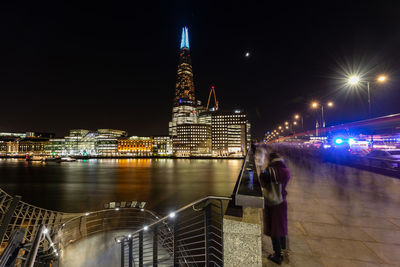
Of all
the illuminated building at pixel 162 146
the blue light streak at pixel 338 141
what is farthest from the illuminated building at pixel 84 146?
the blue light streak at pixel 338 141

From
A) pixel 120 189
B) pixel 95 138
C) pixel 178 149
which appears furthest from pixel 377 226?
pixel 95 138

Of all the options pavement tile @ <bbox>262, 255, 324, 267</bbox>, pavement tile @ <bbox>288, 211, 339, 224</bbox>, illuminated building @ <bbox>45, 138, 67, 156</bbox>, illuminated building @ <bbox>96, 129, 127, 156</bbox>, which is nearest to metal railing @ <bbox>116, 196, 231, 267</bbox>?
pavement tile @ <bbox>262, 255, 324, 267</bbox>

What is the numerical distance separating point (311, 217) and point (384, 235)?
1.29 meters

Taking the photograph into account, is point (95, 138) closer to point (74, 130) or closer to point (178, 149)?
point (74, 130)

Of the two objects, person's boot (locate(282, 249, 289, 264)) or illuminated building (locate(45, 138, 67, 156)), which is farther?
illuminated building (locate(45, 138, 67, 156))

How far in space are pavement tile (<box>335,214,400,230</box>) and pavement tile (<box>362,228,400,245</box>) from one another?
20 cm

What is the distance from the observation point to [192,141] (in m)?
123

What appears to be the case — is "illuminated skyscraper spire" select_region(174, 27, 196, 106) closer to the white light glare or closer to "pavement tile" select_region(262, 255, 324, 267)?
the white light glare

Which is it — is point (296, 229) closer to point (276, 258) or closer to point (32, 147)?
point (276, 258)

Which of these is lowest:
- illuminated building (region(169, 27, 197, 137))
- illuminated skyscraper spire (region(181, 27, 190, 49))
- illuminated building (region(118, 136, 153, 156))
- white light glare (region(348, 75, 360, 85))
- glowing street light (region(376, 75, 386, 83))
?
illuminated building (region(118, 136, 153, 156))

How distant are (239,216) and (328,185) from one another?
288 inches

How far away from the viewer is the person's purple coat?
2.81 metres

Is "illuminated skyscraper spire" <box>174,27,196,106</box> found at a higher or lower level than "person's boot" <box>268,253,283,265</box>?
higher

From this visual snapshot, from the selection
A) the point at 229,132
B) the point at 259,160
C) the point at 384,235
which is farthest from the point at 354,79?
the point at 229,132
